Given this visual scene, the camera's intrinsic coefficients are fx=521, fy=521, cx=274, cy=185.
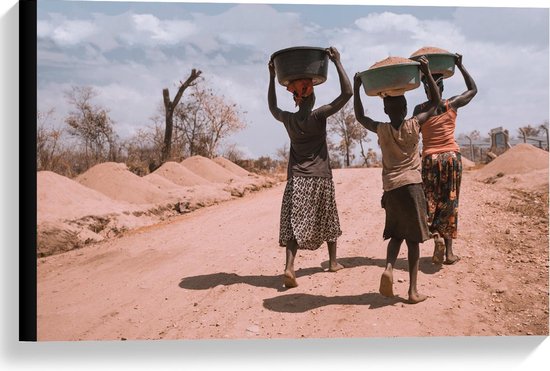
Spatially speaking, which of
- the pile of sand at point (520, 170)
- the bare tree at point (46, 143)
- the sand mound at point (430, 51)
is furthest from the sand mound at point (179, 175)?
the sand mound at point (430, 51)

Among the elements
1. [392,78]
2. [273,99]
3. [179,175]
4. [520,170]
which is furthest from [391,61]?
[179,175]

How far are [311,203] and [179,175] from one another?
7.09 meters

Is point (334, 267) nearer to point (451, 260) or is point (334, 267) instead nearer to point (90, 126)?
point (451, 260)

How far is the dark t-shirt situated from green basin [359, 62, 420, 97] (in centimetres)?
55

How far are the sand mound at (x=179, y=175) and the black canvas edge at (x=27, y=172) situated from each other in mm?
6420

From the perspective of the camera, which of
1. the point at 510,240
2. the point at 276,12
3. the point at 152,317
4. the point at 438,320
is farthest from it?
the point at 510,240

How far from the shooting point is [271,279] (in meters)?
3.88

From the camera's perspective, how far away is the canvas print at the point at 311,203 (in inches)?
127

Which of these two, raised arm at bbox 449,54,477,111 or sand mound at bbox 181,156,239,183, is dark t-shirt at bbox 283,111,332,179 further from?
sand mound at bbox 181,156,239,183

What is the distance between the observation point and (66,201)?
555 centimetres

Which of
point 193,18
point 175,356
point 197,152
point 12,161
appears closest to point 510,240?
point 175,356

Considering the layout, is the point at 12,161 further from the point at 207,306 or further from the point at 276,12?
the point at 276,12

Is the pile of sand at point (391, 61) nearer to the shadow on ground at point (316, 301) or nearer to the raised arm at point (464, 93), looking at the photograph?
the raised arm at point (464, 93)

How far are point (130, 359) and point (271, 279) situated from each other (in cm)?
113
